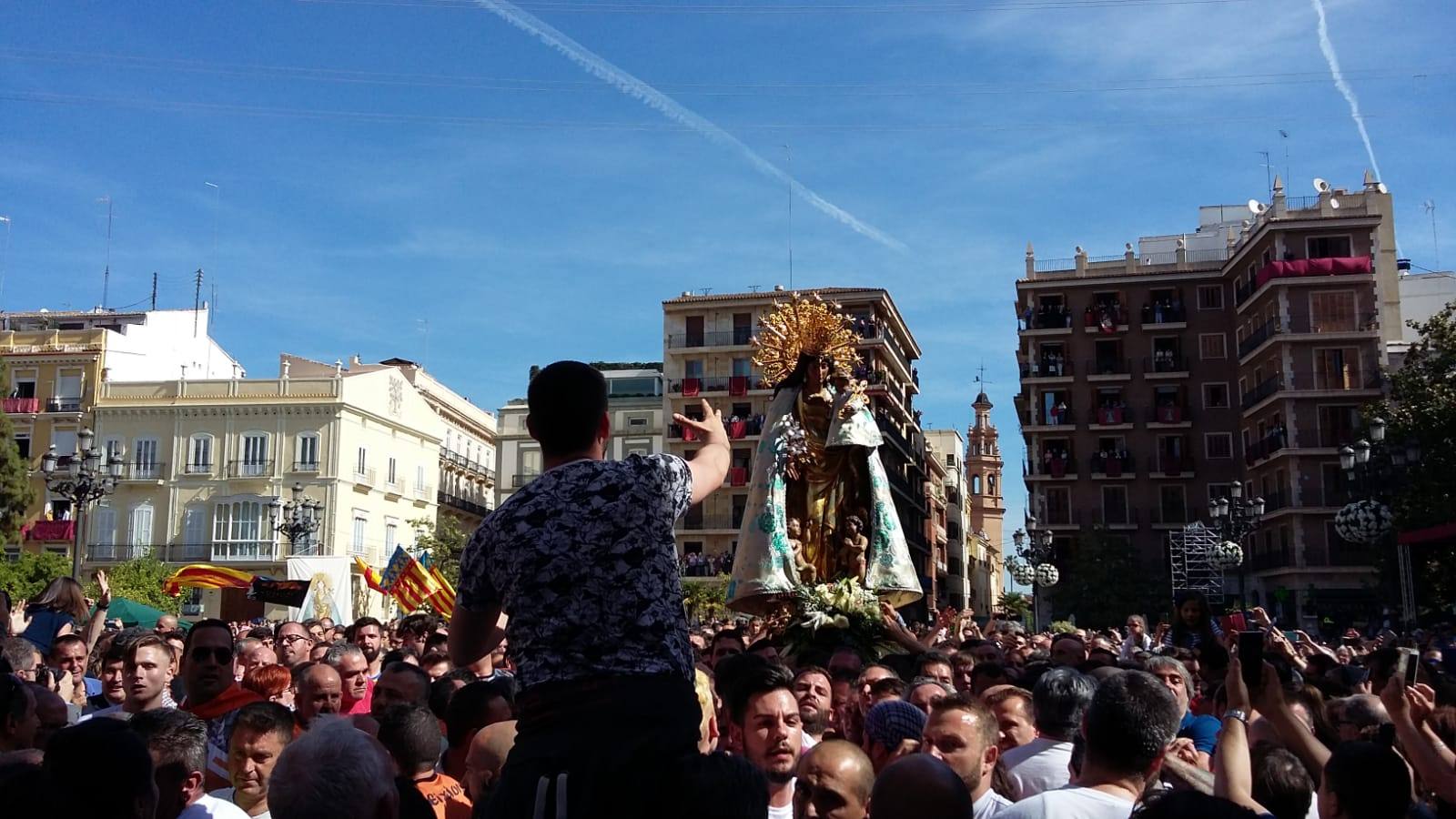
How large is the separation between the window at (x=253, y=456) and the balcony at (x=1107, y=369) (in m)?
35.7

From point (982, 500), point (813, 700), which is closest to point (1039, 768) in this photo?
point (813, 700)

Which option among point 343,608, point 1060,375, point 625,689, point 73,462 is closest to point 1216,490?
point 1060,375

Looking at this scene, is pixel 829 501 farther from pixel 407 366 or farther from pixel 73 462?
pixel 407 366

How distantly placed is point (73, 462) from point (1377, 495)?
814 inches

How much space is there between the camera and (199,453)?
57406mm

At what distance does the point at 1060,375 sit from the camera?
2381 inches

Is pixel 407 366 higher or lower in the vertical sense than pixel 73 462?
higher

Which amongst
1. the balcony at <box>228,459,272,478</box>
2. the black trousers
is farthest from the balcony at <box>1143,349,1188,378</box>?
the black trousers

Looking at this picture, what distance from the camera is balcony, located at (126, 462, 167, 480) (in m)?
57.2

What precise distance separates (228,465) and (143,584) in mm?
14253

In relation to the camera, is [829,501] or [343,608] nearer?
[829,501]

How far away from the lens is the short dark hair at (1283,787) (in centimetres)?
460

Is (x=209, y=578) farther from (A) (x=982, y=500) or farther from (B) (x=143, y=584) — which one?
(A) (x=982, y=500)

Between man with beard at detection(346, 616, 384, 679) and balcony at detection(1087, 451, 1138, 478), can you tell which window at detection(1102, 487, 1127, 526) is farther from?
man with beard at detection(346, 616, 384, 679)
